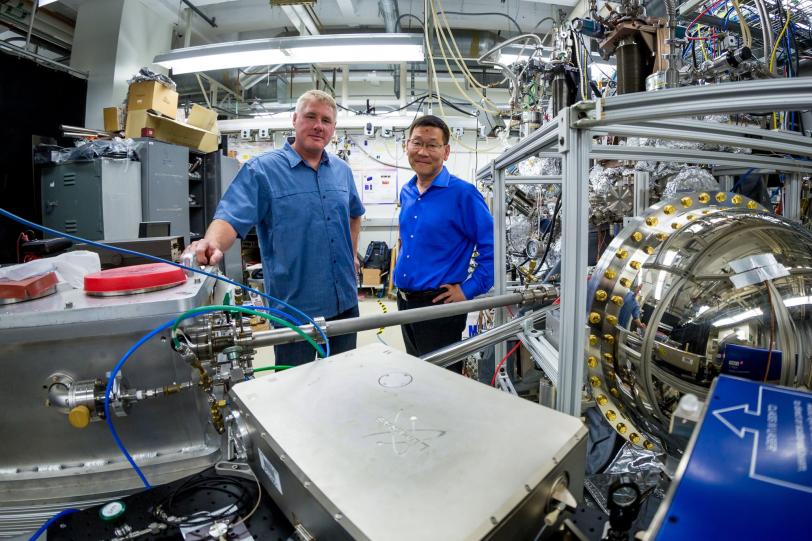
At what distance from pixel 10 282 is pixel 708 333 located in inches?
43.2

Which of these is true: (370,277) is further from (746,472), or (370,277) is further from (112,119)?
Result: (746,472)

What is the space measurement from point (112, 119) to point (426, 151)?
3.10 meters

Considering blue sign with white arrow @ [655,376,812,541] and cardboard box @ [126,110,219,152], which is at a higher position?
cardboard box @ [126,110,219,152]

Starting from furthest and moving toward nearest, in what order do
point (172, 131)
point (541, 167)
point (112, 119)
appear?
1. point (172, 131)
2. point (112, 119)
3. point (541, 167)

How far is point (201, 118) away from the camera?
360cm

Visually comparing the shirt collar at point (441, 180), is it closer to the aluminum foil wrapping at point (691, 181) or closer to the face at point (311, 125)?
the face at point (311, 125)

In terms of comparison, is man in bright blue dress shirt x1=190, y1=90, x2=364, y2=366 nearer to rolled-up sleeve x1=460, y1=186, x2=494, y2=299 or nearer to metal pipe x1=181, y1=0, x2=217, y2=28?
rolled-up sleeve x1=460, y1=186, x2=494, y2=299

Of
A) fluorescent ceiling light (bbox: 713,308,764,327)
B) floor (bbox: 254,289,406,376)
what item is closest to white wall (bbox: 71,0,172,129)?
floor (bbox: 254,289,406,376)

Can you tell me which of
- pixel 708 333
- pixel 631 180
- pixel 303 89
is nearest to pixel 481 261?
pixel 631 180

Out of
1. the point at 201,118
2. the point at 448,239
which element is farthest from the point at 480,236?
the point at 201,118

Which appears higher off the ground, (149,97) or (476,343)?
(149,97)

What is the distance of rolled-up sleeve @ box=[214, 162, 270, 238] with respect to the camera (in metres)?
1.28

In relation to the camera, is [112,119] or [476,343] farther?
[112,119]

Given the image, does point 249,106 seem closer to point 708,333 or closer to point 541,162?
point 541,162
